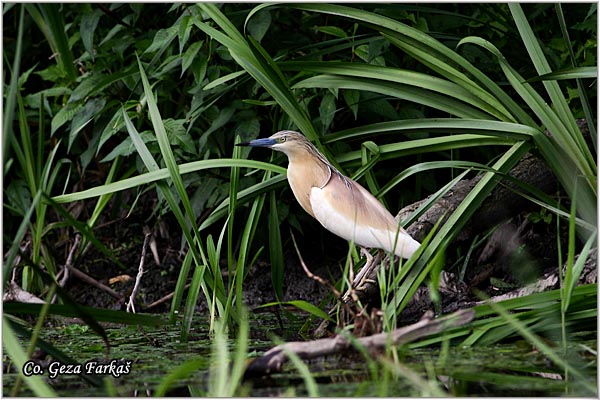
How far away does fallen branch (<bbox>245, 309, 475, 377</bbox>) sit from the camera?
205 cm

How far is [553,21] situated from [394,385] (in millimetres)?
2756

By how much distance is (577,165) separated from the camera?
2.89 metres

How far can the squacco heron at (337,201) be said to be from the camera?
2.69 meters

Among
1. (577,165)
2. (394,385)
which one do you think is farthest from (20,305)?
(577,165)

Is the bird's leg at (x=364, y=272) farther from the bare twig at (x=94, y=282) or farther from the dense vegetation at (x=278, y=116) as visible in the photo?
the bare twig at (x=94, y=282)

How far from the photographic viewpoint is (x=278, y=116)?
3627mm

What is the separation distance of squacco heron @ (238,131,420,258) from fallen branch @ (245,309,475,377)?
19.5 inches

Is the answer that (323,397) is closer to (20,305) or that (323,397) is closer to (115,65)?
(20,305)

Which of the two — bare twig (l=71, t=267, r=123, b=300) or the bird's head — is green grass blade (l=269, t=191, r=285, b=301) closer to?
the bird's head

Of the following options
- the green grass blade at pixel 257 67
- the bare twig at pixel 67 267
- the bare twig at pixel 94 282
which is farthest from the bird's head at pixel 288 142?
the bare twig at pixel 67 267

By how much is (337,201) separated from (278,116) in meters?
0.95

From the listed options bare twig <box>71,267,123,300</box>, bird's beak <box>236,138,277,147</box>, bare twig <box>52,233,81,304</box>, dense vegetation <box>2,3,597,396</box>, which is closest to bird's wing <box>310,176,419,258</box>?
dense vegetation <box>2,3,597,396</box>

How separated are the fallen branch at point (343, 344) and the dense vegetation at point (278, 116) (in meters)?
0.19

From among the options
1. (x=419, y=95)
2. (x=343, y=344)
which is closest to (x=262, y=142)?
(x=419, y=95)
